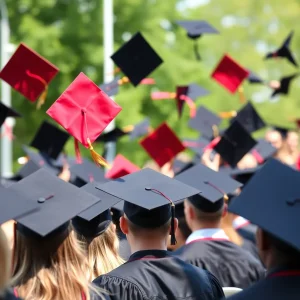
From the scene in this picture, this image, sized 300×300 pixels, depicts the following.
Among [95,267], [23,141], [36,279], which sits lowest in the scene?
[23,141]

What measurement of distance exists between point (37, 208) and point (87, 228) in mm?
723

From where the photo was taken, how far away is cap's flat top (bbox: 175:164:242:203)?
185 inches

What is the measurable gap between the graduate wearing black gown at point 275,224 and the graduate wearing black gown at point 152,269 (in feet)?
2.25

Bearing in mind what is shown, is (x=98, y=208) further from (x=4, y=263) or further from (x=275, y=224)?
(x=4, y=263)

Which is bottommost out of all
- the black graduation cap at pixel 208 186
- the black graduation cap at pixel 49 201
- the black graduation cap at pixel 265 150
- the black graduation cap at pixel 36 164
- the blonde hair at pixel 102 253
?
the black graduation cap at pixel 265 150

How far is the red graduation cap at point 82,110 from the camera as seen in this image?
459 cm

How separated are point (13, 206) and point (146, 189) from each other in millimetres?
987

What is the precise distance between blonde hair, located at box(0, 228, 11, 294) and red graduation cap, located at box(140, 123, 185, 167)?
4.11 meters

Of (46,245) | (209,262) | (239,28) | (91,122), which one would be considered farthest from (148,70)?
(239,28)

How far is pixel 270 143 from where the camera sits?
8359mm

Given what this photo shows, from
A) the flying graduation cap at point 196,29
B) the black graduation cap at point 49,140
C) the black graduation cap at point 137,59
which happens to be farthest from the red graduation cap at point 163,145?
the flying graduation cap at point 196,29

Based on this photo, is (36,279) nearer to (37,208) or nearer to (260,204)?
(37,208)

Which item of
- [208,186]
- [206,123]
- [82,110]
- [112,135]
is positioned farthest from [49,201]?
[206,123]

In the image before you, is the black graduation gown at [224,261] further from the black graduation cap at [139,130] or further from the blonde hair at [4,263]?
the black graduation cap at [139,130]
